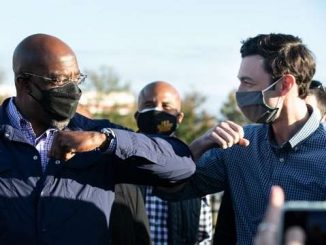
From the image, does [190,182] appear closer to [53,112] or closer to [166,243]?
[53,112]

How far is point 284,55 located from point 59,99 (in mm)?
1357

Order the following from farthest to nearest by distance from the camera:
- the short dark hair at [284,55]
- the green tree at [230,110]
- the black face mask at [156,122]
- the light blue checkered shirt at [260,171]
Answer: the green tree at [230,110]
the black face mask at [156,122]
the short dark hair at [284,55]
the light blue checkered shirt at [260,171]

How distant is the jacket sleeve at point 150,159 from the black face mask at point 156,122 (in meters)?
2.32

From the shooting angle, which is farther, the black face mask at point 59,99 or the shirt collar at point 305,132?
the shirt collar at point 305,132

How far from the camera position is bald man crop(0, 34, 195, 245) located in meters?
3.63

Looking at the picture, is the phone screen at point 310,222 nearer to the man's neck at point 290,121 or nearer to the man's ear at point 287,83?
the man's neck at point 290,121

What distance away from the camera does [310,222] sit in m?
1.74

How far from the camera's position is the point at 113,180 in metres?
3.99

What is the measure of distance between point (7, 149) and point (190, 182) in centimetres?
112

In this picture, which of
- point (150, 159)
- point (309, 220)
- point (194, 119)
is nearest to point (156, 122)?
point (150, 159)

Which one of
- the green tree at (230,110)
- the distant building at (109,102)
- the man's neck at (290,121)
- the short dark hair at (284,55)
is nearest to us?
the man's neck at (290,121)

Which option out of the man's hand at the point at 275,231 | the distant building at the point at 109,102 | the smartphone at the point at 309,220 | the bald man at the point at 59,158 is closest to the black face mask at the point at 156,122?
the bald man at the point at 59,158

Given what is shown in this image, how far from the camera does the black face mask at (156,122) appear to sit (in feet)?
20.7

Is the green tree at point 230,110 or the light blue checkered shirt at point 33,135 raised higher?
the light blue checkered shirt at point 33,135
